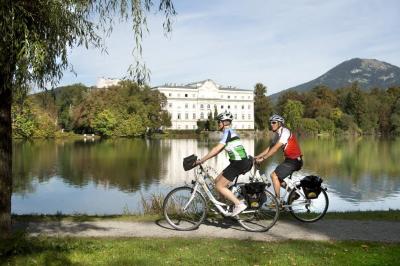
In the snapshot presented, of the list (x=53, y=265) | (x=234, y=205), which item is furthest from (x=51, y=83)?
(x=234, y=205)

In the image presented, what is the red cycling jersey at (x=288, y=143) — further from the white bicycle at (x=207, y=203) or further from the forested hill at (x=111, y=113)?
the forested hill at (x=111, y=113)

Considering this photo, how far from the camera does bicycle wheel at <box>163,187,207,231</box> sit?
748cm

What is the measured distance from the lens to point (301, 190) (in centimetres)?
822

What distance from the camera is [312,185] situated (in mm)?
8148

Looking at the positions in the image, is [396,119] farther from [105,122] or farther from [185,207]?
[185,207]

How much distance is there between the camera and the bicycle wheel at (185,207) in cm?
748

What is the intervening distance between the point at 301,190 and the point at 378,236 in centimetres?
157

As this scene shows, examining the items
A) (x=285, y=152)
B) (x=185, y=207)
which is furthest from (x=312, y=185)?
(x=185, y=207)

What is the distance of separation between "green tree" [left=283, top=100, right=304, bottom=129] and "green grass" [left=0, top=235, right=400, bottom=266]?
319 ft

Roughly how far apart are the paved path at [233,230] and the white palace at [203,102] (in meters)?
109

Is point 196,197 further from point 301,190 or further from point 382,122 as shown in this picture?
point 382,122

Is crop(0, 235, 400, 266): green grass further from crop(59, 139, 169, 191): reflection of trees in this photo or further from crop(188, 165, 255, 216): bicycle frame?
crop(59, 139, 169, 191): reflection of trees

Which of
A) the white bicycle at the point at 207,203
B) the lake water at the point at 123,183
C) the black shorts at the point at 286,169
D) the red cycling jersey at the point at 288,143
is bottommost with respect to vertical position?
the lake water at the point at 123,183

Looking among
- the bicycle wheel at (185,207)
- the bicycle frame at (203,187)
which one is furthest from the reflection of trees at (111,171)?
the bicycle frame at (203,187)
